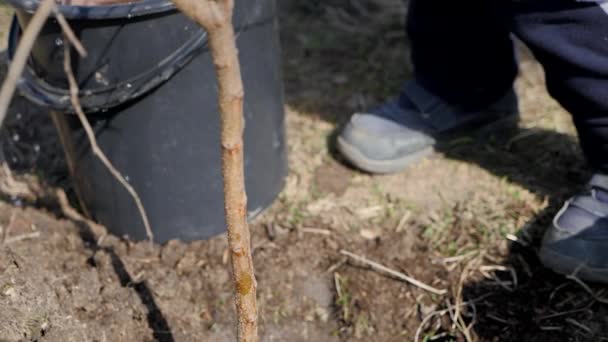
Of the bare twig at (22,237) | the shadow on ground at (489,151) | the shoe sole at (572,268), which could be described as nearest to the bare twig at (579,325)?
the shadow on ground at (489,151)

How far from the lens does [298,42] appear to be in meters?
2.34

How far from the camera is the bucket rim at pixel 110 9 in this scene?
1.22m

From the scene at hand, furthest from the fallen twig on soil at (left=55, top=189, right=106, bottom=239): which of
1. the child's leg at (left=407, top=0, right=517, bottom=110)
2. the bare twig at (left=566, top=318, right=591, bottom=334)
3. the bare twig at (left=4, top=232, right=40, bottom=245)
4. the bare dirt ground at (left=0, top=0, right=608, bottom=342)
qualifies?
the bare twig at (left=566, top=318, right=591, bottom=334)

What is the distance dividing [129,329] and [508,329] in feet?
2.40

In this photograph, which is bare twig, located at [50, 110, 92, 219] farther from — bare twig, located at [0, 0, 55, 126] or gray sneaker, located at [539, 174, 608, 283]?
gray sneaker, located at [539, 174, 608, 283]

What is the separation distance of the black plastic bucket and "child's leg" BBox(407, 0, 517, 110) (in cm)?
43

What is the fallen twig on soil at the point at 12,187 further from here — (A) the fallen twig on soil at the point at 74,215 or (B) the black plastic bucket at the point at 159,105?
(B) the black plastic bucket at the point at 159,105

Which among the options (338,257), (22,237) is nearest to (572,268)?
(338,257)

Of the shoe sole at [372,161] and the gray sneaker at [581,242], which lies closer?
the gray sneaker at [581,242]

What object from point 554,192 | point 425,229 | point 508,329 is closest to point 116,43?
point 425,229

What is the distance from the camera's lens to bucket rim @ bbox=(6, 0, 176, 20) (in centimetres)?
122

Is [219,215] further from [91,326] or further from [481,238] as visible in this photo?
[481,238]

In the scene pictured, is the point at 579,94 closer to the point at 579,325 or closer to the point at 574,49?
the point at 574,49

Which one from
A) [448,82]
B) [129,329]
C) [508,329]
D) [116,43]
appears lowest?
[508,329]
